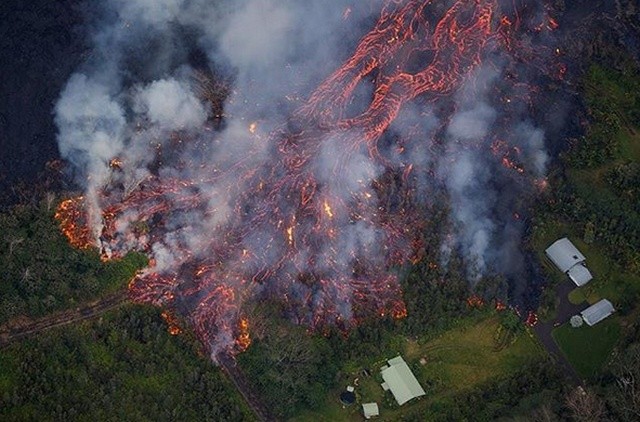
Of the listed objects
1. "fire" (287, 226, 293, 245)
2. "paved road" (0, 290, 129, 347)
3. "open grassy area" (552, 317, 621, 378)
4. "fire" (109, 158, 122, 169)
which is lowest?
"open grassy area" (552, 317, 621, 378)

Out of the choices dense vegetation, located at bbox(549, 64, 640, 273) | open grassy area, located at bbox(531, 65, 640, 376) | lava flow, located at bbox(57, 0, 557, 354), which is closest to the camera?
lava flow, located at bbox(57, 0, 557, 354)

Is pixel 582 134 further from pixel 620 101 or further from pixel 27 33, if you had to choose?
pixel 27 33

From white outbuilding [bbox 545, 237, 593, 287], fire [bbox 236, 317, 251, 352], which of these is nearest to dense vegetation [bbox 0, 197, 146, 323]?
fire [bbox 236, 317, 251, 352]

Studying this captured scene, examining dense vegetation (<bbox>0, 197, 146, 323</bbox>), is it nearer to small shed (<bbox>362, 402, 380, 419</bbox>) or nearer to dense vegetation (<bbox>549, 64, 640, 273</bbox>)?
small shed (<bbox>362, 402, 380, 419</bbox>)

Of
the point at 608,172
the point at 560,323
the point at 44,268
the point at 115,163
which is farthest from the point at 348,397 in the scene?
the point at 608,172

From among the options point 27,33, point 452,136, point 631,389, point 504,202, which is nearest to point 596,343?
point 631,389

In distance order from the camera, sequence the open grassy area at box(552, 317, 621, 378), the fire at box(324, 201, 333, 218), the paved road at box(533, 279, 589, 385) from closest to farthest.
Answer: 1. the paved road at box(533, 279, 589, 385)
2. the open grassy area at box(552, 317, 621, 378)
3. the fire at box(324, 201, 333, 218)

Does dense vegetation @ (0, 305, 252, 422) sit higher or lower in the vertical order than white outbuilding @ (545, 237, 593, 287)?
higher
